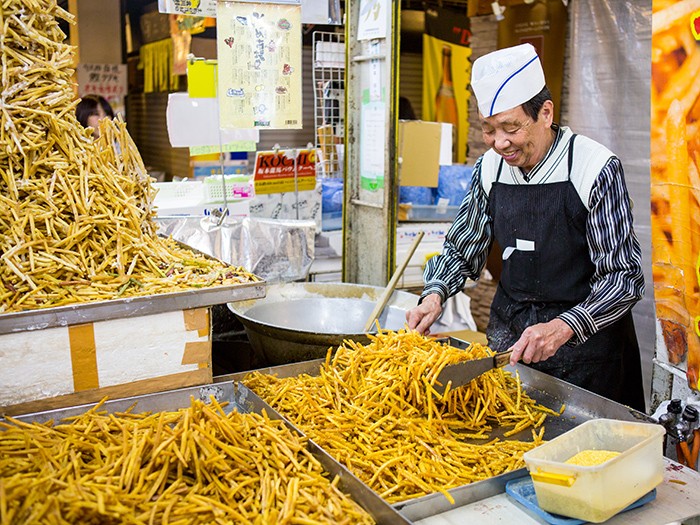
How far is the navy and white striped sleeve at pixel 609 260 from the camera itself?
8.26 ft

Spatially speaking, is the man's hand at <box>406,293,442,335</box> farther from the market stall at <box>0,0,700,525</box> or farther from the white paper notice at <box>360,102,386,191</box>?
the white paper notice at <box>360,102,386,191</box>

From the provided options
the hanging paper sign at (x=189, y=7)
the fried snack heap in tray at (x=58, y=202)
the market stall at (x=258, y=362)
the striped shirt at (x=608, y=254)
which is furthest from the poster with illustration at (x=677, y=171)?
the hanging paper sign at (x=189, y=7)

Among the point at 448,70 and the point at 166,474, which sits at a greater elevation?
the point at 448,70

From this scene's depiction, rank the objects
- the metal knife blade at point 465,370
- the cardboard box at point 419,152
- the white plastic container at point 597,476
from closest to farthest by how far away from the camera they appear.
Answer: the white plastic container at point 597,476, the metal knife blade at point 465,370, the cardboard box at point 419,152

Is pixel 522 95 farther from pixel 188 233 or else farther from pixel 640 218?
pixel 640 218

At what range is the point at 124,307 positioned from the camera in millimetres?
2184

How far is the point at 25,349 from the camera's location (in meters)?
2.09

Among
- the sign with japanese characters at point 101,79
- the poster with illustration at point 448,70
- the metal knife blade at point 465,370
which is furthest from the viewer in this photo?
the poster with illustration at point 448,70

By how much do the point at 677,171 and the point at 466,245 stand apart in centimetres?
100

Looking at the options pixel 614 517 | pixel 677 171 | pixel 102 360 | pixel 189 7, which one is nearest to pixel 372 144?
pixel 189 7

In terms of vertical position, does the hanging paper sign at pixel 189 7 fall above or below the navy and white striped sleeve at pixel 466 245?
above

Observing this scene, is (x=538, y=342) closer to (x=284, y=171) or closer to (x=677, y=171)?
(x=677, y=171)

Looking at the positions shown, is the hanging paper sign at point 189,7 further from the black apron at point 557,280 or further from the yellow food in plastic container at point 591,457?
the yellow food in plastic container at point 591,457

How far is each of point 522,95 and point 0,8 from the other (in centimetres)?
193
